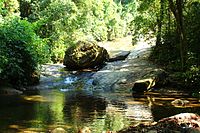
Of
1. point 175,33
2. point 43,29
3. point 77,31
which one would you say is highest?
point 43,29

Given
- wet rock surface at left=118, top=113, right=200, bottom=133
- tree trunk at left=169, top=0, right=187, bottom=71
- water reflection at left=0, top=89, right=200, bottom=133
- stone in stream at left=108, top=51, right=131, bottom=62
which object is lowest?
water reflection at left=0, top=89, right=200, bottom=133

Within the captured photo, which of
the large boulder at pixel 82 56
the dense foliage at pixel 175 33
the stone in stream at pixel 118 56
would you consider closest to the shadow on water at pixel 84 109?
→ the dense foliage at pixel 175 33

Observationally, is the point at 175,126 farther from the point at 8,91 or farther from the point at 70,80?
the point at 70,80

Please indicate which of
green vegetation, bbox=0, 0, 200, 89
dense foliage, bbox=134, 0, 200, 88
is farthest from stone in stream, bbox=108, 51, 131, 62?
dense foliage, bbox=134, 0, 200, 88

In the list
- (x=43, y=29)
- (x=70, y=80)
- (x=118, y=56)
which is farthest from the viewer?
(x=43, y=29)

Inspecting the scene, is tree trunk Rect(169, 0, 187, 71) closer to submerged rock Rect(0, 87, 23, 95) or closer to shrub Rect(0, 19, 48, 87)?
shrub Rect(0, 19, 48, 87)

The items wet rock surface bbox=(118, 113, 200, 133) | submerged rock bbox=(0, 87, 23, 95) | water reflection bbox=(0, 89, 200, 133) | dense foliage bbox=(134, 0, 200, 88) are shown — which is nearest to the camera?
wet rock surface bbox=(118, 113, 200, 133)

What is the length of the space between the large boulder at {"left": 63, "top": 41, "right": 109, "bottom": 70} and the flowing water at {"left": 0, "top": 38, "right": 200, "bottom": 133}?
0.92m

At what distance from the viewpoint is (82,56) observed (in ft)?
90.3

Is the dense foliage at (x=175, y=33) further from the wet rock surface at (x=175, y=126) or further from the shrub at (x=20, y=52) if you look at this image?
the wet rock surface at (x=175, y=126)

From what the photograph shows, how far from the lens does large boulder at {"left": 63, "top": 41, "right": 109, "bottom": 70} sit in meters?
27.4

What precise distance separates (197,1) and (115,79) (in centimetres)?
689

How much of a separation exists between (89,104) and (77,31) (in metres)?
16.8

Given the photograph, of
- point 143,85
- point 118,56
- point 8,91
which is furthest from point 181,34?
point 118,56
